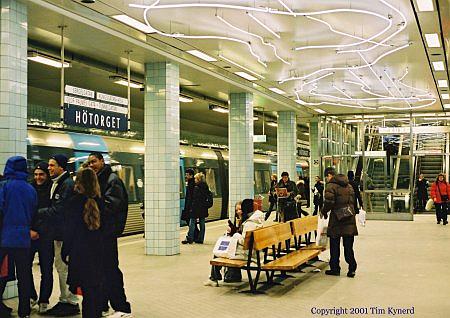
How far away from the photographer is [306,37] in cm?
1080

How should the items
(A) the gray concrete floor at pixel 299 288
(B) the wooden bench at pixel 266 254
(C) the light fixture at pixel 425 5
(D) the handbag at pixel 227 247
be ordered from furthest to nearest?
(C) the light fixture at pixel 425 5 < (D) the handbag at pixel 227 247 < (B) the wooden bench at pixel 266 254 < (A) the gray concrete floor at pixel 299 288

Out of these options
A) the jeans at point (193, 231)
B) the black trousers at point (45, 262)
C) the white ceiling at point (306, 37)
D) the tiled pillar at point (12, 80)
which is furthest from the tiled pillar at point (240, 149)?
the black trousers at point (45, 262)

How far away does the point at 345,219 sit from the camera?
8.59m

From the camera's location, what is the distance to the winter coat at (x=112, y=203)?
5645 mm

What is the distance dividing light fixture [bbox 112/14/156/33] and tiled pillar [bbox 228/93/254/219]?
19.2 ft

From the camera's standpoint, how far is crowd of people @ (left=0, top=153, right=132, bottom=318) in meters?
5.36

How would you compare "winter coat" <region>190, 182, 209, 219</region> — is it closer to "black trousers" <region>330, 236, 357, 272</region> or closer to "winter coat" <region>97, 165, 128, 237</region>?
"black trousers" <region>330, 236, 357, 272</region>

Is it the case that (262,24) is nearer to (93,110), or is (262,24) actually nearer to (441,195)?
(93,110)

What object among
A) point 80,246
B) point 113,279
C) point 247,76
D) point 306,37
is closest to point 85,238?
point 80,246

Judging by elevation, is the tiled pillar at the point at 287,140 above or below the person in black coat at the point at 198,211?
above

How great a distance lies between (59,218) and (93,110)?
→ 3.49m

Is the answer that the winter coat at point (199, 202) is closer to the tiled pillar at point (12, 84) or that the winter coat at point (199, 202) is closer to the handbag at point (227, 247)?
the handbag at point (227, 247)

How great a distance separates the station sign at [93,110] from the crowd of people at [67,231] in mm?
2408

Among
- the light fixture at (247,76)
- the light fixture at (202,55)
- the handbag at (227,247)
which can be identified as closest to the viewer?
the handbag at (227,247)
